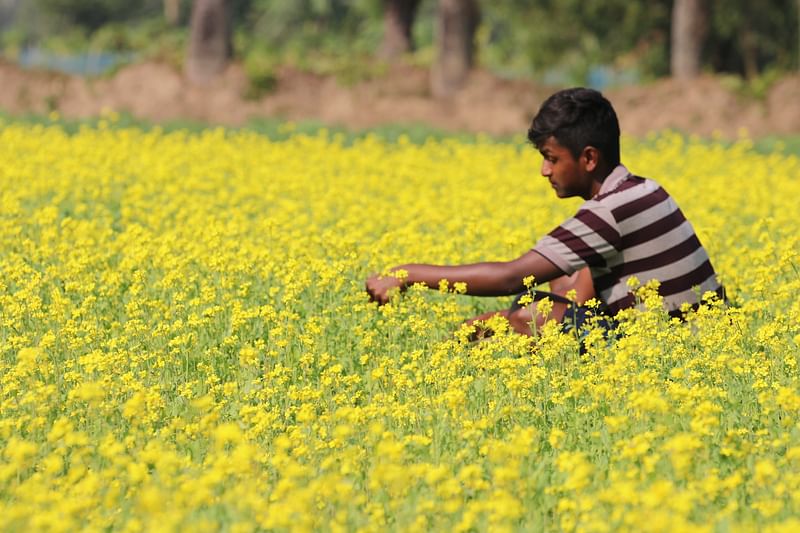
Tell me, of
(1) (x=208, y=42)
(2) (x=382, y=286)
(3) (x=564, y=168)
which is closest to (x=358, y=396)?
(2) (x=382, y=286)

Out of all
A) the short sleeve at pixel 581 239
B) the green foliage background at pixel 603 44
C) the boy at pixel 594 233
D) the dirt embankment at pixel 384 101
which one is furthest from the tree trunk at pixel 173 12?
the short sleeve at pixel 581 239

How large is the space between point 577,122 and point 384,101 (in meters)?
17.8

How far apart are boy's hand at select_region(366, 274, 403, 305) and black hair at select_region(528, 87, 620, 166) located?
0.95m

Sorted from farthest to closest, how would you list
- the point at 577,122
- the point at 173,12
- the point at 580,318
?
the point at 173,12 < the point at 580,318 < the point at 577,122

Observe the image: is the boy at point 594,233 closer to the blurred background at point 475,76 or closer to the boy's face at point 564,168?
the boy's face at point 564,168

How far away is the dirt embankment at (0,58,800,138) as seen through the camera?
21750 millimetres

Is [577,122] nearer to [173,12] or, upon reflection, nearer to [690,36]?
[690,36]

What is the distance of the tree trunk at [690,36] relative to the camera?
23.2 metres

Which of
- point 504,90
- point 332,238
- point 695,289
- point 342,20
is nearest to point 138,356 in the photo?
point 332,238

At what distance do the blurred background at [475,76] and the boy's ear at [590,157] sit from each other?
50.4ft

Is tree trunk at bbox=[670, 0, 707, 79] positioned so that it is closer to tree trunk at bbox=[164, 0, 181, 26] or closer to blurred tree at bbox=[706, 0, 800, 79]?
blurred tree at bbox=[706, 0, 800, 79]

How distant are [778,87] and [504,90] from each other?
5.00 m

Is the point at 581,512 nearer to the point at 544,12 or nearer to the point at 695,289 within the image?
the point at 695,289

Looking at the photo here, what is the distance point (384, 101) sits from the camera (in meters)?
23.3
